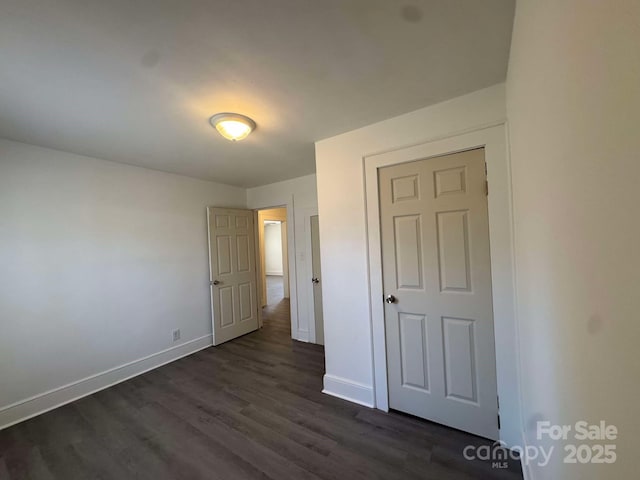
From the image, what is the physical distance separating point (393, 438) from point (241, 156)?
2.91 m

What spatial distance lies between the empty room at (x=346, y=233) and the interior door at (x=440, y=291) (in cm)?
1

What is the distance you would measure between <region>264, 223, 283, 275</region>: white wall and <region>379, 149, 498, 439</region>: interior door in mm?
9057

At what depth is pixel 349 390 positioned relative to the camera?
2.24 metres

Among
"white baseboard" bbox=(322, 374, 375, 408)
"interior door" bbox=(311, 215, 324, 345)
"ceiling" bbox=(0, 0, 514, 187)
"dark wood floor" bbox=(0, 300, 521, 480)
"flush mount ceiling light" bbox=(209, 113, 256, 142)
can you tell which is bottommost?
"dark wood floor" bbox=(0, 300, 521, 480)

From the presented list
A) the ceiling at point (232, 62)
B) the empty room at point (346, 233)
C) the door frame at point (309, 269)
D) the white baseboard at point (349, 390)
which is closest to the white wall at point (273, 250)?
the door frame at point (309, 269)

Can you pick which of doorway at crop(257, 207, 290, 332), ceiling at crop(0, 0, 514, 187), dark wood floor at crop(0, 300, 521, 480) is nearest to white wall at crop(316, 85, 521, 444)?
ceiling at crop(0, 0, 514, 187)

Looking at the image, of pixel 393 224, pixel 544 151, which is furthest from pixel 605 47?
pixel 393 224

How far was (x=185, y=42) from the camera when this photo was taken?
1.21 metres

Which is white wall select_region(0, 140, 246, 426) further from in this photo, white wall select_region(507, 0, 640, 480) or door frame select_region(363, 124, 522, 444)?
white wall select_region(507, 0, 640, 480)

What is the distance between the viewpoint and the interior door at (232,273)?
367 centimetres

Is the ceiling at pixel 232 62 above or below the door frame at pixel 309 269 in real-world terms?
above

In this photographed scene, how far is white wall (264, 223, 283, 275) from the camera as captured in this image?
10.8m

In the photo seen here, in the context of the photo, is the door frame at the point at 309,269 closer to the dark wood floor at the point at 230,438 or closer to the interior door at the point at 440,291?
the dark wood floor at the point at 230,438

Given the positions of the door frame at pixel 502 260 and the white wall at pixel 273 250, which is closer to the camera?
the door frame at pixel 502 260
